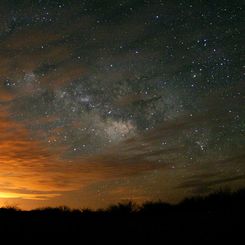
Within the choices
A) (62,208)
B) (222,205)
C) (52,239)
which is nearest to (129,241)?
(52,239)

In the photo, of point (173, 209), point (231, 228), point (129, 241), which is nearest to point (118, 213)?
point (173, 209)

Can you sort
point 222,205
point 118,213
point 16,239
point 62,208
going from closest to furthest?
point 16,239 < point 222,205 < point 118,213 < point 62,208

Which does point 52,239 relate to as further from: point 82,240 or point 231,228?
point 231,228

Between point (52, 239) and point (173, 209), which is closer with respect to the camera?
point (52, 239)

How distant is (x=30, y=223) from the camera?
1305 cm

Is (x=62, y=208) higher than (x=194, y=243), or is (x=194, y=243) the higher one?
(x=62, y=208)

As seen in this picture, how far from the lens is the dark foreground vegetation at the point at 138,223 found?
359 inches

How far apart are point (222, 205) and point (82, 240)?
5298 mm

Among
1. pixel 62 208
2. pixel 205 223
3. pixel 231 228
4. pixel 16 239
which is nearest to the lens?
pixel 231 228

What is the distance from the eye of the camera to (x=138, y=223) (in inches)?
452

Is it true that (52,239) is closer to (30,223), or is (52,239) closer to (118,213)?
(30,223)

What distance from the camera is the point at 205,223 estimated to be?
9867 mm

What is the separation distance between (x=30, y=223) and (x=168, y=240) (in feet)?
20.4

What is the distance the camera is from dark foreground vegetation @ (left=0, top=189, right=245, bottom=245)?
30.0ft
